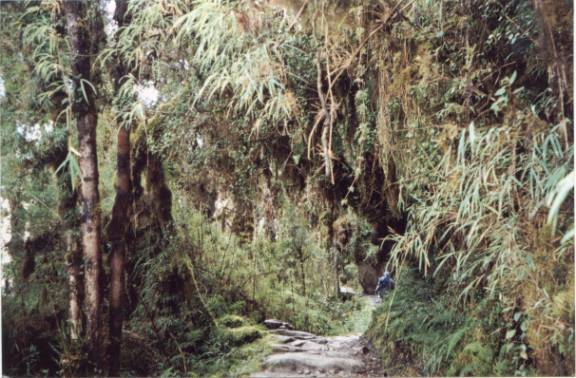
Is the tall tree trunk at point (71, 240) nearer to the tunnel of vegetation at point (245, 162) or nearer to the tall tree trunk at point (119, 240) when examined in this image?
the tunnel of vegetation at point (245, 162)

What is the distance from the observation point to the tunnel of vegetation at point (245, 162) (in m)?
2.02

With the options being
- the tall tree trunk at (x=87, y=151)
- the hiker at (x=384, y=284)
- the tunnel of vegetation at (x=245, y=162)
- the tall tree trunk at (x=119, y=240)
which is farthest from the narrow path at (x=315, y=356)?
the tall tree trunk at (x=87, y=151)

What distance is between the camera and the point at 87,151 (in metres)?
2.32

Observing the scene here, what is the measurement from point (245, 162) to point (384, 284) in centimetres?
94

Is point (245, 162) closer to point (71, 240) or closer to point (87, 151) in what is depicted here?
point (87, 151)

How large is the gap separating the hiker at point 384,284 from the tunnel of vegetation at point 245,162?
0.06m

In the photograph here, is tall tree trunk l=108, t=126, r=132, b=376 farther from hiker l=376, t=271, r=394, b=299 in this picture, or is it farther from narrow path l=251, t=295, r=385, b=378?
hiker l=376, t=271, r=394, b=299

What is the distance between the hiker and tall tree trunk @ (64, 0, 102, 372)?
1317mm

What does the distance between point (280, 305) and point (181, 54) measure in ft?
4.18

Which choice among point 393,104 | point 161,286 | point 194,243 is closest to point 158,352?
point 161,286

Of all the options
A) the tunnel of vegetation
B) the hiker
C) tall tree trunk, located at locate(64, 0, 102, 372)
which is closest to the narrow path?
the tunnel of vegetation

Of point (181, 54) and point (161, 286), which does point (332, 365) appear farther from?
point (181, 54)

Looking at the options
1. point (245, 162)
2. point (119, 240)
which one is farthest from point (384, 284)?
point (119, 240)

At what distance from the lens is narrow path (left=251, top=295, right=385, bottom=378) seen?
2230 millimetres
